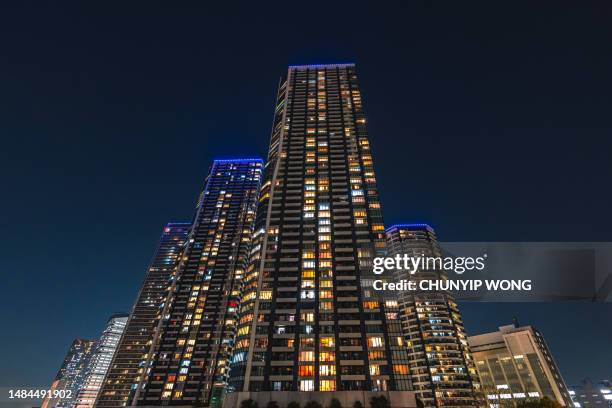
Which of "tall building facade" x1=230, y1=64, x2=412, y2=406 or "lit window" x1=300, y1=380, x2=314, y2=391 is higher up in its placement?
"tall building facade" x1=230, y1=64, x2=412, y2=406

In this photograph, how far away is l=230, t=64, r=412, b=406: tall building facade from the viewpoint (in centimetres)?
8806

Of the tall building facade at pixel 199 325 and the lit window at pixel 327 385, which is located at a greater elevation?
the tall building facade at pixel 199 325

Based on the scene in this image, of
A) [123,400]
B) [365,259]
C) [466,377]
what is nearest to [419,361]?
[466,377]

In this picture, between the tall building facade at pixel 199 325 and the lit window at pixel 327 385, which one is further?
the tall building facade at pixel 199 325

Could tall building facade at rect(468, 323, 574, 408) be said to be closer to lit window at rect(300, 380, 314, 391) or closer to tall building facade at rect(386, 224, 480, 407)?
tall building facade at rect(386, 224, 480, 407)

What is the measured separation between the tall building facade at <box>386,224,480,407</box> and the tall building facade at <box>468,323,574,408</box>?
37.6 metres

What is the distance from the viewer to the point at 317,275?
105562 millimetres

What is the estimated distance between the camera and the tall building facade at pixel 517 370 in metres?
172

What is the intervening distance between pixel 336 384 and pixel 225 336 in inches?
3329

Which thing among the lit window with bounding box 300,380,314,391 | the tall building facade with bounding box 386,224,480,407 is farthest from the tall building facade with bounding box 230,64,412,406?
the tall building facade with bounding box 386,224,480,407

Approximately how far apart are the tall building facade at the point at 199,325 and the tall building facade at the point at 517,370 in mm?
139099

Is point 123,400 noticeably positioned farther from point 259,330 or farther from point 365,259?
point 365,259

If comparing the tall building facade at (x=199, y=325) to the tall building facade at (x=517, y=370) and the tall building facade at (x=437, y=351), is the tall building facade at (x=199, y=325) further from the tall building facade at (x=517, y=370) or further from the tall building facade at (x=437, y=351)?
the tall building facade at (x=517, y=370)

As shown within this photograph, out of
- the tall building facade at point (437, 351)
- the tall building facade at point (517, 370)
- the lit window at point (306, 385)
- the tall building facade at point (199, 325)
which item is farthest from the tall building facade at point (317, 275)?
the tall building facade at point (517, 370)
